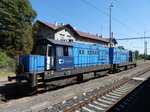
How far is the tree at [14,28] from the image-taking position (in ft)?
65.5

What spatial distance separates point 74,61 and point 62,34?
2175cm

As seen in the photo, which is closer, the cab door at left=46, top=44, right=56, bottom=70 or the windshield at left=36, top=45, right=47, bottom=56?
the cab door at left=46, top=44, right=56, bottom=70

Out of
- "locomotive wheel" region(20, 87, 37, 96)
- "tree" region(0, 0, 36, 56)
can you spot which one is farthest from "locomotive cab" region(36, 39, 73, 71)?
"tree" region(0, 0, 36, 56)

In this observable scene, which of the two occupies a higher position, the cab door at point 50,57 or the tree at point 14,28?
the tree at point 14,28

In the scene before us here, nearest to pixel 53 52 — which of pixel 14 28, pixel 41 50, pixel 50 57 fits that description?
pixel 50 57

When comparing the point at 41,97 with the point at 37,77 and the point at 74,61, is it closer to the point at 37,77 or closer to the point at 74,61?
the point at 37,77

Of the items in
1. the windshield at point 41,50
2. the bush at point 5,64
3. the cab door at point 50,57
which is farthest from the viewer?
the bush at point 5,64

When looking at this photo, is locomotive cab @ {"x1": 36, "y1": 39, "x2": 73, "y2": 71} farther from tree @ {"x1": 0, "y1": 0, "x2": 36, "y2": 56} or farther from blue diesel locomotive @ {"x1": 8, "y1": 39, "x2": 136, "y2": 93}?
tree @ {"x1": 0, "y1": 0, "x2": 36, "y2": 56}

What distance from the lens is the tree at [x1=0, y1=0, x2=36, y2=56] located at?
1997cm

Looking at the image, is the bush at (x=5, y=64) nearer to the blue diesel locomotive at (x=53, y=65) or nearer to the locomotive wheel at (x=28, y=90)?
the blue diesel locomotive at (x=53, y=65)

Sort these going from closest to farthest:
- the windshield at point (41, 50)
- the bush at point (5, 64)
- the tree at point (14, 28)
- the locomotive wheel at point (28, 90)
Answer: the locomotive wheel at point (28, 90), the windshield at point (41, 50), the bush at point (5, 64), the tree at point (14, 28)

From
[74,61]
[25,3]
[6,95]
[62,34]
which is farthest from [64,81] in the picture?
[62,34]

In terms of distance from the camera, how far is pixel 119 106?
249 inches

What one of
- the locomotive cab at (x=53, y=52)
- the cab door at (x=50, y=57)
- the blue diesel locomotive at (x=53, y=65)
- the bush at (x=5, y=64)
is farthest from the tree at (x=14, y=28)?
the cab door at (x=50, y=57)
